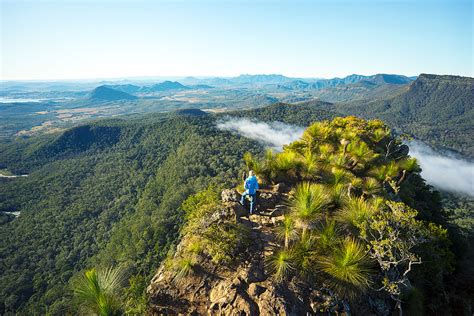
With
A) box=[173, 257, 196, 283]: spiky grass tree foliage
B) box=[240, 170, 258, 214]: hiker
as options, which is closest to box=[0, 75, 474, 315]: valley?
box=[173, 257, 196, 283]: spiky grass tree foliage

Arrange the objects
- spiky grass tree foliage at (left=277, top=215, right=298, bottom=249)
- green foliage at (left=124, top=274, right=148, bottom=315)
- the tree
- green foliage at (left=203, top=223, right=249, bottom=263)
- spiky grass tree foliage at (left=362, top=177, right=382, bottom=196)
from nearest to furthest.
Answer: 1. green foliage at (left=124, top=274, right=148, bottom=315)
2. the tree
3. green foliage at (left=203, top=223, right=249, bottom=263)
4. spiky grass tree foliage at (left=277, top=215, right=298, bottom=249)
5. spiky grass tree foliage at (left=362, top=177, right=382, bottom=196)

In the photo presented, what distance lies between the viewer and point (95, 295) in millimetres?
4477

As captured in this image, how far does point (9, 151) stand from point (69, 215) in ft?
327

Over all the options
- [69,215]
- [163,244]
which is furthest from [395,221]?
[69,215]

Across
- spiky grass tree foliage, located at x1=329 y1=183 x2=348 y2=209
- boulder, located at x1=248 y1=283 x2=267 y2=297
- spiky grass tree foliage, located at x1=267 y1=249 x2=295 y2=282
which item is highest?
spiky grass tree foliage, located at x1=329 y1=183 x2=348 y2=209

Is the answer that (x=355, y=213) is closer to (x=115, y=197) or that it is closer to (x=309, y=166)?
(x=309, y=166)

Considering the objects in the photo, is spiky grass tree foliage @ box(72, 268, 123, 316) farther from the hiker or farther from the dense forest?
the hiker

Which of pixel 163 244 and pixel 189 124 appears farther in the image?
pixel 189 124

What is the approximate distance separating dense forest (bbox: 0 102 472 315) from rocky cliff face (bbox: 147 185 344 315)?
54 centimetres

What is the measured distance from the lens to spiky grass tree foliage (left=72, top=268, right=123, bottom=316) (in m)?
4.46

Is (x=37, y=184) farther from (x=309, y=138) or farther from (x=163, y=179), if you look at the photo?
(x=309, y=138)

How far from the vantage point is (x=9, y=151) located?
445 ft

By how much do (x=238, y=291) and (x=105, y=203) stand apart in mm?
83907

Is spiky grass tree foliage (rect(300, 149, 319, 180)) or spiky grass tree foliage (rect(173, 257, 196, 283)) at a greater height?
spiky grass tree foliage (rect(300, 149, 319, 180))
